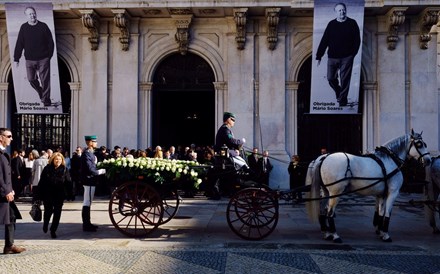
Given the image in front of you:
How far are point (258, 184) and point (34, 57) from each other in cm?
1161

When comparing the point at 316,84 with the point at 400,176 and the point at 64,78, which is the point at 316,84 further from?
the point at 64,78

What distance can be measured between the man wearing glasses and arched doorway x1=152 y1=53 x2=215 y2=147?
10.6m

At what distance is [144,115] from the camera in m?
17.1

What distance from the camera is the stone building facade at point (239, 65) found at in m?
16.3

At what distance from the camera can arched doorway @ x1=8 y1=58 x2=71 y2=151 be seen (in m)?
17.8

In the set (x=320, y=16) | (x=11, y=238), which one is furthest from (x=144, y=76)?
(x=11, y=238)

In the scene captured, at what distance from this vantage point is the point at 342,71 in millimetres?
15781

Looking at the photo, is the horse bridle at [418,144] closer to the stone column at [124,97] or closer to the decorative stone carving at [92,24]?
the stone column at [124,97]

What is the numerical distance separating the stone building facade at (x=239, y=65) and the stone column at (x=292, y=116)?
0.13 ft

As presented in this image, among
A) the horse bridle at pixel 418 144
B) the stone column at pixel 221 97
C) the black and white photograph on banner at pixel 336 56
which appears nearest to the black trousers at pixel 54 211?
the horse bridle at pixel 418 144

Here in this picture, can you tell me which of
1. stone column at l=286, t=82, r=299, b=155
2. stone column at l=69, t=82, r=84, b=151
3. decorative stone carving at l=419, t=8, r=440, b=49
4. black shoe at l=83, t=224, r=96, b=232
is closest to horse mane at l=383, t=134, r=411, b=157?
black shoe at l=83, t=224, r=96, b=232

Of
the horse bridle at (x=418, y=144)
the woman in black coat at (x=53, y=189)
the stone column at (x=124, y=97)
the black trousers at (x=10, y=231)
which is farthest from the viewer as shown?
the stone column at (x=124, y=97)

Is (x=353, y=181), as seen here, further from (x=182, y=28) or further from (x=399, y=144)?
(x=182, y=28)

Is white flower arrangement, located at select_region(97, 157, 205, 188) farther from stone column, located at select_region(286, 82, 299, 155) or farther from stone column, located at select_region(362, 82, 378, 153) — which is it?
stone column, located at select_region(362, 82, 378, 153)
